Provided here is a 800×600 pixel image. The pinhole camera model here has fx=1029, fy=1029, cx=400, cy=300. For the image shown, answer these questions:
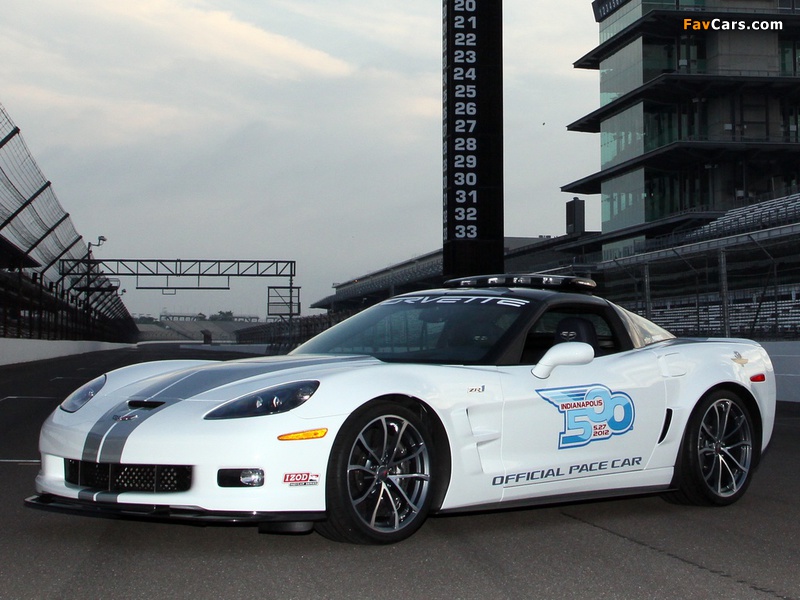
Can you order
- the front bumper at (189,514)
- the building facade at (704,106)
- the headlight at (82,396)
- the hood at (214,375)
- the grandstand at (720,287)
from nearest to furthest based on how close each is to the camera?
the front bumper at (189,514), the hood at (214,375), the headlight at (82,396), the grandstand at (720,287), the building facade at (704,106)

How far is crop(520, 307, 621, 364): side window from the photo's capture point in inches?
213

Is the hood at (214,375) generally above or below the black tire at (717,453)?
above

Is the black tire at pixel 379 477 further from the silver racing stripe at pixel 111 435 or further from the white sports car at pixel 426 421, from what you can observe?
the silver racing stripe at pixel 111 435

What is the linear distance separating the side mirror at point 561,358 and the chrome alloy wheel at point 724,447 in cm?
110

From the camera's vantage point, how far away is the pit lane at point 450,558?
12.2 ft

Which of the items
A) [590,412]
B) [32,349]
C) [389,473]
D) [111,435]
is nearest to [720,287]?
[590,412]

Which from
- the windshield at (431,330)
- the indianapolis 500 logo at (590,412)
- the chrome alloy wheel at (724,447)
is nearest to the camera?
the indianapolis 500 logo at (590,412)

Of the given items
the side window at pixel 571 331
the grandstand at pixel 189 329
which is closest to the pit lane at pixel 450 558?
the side window at pixel 571 331

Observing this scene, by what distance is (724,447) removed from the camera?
18.9 feet

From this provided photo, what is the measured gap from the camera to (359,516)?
14.0ft

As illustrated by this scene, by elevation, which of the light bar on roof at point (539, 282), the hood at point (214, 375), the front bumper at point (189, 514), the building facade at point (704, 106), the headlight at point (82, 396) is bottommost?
the front bumper at point (189, 514)

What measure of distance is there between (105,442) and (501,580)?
1.73 metres

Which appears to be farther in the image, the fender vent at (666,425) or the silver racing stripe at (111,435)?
the fender vent at (666,425)

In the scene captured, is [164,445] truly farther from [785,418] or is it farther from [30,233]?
[30,233]
